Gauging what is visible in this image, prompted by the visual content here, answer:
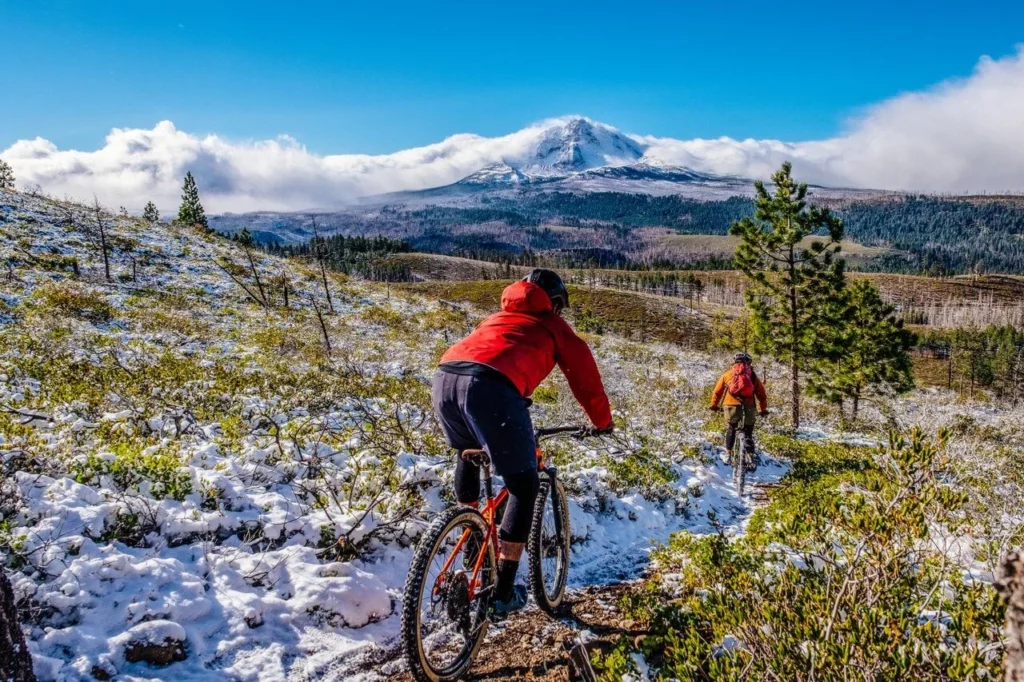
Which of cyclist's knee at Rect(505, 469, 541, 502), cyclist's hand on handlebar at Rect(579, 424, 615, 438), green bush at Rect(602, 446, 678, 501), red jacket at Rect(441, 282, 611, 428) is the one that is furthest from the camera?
green bush at Rect(602, 446, 678, 501)

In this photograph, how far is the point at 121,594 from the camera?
13.2 feet

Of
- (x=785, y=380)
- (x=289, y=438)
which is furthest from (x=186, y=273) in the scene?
(x=785, y=380)

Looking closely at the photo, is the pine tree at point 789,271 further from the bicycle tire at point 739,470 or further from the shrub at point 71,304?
the shrub at point 71,304

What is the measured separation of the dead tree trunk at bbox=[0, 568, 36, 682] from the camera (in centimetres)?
293

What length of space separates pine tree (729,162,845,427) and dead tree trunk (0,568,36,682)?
24.2m

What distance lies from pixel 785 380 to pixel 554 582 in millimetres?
39222

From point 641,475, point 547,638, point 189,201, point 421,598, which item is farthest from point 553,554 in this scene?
point 189,201

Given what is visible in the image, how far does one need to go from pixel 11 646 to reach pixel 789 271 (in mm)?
25937

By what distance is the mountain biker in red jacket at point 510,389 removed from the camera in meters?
3.57

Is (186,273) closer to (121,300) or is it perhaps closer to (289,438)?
(121,300)

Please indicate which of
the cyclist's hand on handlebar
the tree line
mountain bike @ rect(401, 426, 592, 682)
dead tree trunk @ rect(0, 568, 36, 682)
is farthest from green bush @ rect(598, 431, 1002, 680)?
the tree line

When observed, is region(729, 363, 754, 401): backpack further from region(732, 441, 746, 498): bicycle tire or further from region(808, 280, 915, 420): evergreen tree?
region(808, 280, 915, 420): evergreen tree

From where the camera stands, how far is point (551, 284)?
4121 millimetres

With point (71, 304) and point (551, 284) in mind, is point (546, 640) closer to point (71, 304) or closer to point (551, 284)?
point (551, 284)
